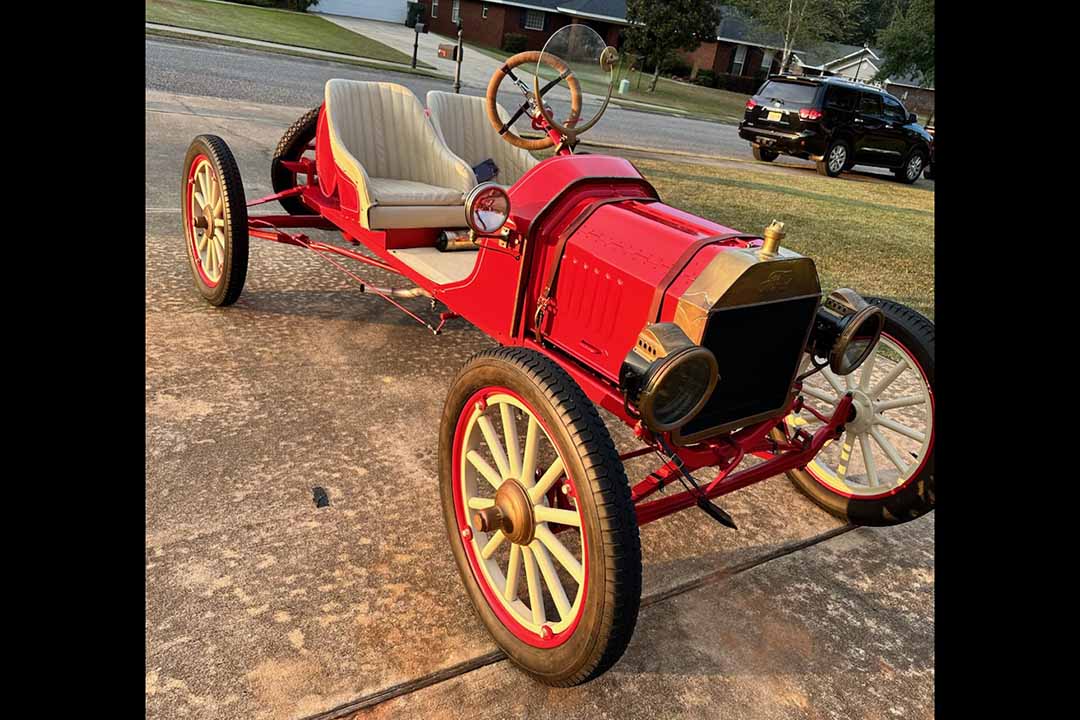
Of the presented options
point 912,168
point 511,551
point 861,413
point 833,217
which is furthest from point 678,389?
point 912,168

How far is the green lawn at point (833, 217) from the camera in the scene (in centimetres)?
708

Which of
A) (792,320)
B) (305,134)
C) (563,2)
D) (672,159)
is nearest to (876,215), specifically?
(672,159)

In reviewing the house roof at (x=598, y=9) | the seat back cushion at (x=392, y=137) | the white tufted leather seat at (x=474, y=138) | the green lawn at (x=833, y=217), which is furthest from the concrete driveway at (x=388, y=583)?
the house roof at (x=598, y=9)

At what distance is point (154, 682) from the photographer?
1960mm

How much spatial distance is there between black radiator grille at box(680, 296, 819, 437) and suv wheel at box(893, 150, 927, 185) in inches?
597

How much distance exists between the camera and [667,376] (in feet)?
6.86

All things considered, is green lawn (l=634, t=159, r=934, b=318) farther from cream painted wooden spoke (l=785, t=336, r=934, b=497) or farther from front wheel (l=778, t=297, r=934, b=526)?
front wheel (l=778, t=297, r=934, b=526)

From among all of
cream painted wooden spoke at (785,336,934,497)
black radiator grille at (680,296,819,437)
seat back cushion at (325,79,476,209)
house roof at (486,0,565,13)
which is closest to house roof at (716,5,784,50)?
house roof at (486,0,565,13)

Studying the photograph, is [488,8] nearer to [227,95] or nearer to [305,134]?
[227,95]

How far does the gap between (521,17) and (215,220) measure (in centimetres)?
3893

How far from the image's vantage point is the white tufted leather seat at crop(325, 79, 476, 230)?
4.12m

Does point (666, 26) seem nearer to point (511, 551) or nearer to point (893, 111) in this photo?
point (893, 111)

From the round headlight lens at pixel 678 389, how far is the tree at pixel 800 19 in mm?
36257

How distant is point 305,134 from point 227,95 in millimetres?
7634
